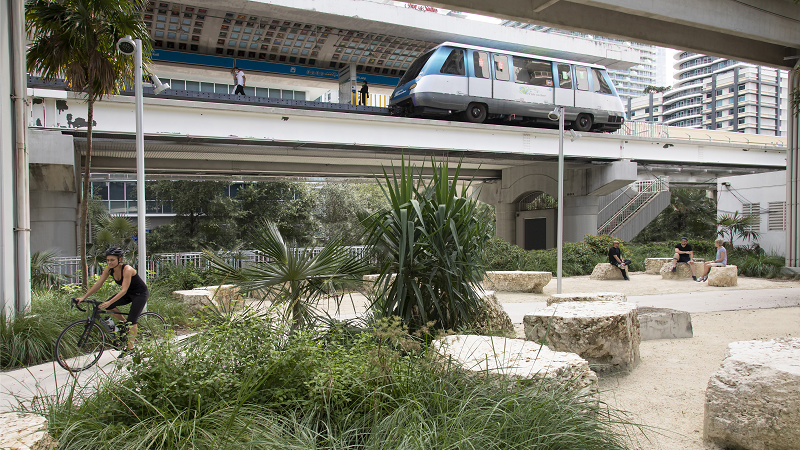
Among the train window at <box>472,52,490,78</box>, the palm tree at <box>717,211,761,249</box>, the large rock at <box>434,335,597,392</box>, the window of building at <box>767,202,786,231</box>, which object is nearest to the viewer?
the large rock at <box>434,335,597,392</box>

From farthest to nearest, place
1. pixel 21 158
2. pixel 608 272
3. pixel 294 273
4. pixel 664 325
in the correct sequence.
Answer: pixel 608 272
pixel 21 158
pixel 664 325
pixel 294 273

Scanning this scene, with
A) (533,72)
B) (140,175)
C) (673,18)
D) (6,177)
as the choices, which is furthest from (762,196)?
(6,177)

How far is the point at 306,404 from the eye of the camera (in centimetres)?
321

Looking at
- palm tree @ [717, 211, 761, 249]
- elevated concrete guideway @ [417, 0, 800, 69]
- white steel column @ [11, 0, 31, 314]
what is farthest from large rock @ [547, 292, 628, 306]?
palm tree @ [717, 211, 761, 249]

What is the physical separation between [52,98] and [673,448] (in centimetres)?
1466

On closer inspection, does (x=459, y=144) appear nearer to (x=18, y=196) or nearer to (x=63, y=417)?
(x=18, y=196)

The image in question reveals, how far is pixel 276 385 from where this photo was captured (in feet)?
11.1

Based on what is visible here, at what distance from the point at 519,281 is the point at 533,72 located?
9338 mm

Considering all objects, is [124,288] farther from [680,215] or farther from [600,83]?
[680,215]

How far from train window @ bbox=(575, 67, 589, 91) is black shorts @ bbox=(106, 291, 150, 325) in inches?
718

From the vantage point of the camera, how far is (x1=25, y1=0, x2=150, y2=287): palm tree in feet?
29.3

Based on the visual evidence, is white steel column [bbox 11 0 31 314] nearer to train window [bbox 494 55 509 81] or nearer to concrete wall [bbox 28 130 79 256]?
concrete wall [bbox 28 130 79 256]

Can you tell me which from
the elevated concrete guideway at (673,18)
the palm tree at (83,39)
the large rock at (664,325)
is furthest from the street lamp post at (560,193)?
the palm tree at (83,39)

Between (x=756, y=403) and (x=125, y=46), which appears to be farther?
(x=125, y=46)
